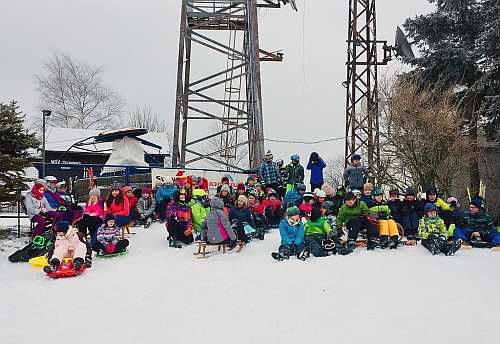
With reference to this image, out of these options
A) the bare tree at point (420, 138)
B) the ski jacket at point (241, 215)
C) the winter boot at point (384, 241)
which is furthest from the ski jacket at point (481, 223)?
the bare tree at point (420, 138)

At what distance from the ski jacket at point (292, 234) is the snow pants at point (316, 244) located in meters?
0.14

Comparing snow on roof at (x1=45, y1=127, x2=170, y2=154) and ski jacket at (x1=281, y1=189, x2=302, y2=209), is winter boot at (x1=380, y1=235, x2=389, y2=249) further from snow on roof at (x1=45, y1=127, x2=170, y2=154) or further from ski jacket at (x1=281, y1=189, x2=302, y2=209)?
snow on roof at (x1=45, y1=127, x2=170, y2=154)

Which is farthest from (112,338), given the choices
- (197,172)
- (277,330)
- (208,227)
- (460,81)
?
(460,81)

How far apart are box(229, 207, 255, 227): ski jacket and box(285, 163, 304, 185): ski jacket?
117 inches

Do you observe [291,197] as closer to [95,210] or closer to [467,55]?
[95,210]

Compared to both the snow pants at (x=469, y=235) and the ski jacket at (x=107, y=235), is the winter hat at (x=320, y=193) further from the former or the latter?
the ski jacket at (x=107, y=235)

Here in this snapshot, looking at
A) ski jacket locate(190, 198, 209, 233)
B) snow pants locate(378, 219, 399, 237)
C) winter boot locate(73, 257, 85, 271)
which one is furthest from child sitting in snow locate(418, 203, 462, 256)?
winter boot locate(73, 257, 85, 271)

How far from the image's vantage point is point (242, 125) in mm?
17359

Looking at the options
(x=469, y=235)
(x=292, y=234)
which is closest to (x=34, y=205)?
(x=292, y=234)

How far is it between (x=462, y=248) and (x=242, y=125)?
965 cm

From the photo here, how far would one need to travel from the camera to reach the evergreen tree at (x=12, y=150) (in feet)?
34.6

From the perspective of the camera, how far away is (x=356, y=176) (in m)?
12.0

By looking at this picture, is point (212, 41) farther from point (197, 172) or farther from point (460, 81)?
point (460, 81)

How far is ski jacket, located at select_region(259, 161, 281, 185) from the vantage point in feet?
43.1
